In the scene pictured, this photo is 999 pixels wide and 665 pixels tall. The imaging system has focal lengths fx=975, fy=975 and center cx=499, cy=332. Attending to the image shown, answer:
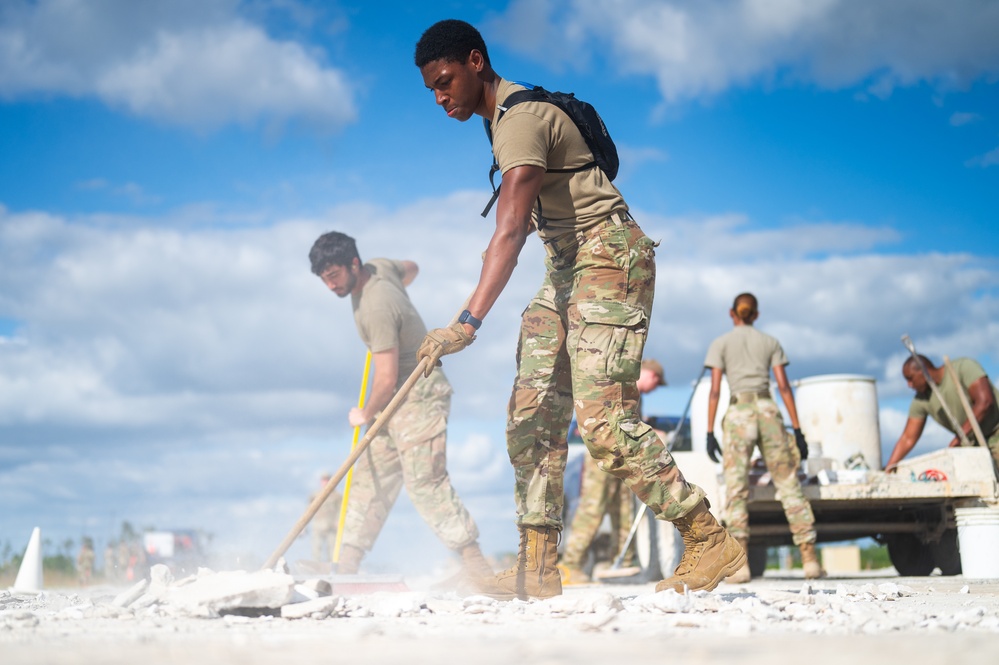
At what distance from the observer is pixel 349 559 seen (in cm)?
643

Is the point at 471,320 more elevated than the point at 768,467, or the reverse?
the point at 471,320

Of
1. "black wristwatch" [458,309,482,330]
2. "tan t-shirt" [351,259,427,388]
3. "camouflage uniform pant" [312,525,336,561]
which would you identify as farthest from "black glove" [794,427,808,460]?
"camouflage uniform pant" [312,525,336,561]

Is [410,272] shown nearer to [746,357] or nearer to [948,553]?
[746,357]

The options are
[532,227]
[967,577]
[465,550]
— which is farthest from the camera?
[967,577]

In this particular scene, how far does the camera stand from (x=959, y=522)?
8008 millimetres

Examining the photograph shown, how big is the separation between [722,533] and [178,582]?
225cm

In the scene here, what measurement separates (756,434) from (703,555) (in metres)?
4.31

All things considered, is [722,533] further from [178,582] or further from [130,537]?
[130,537]

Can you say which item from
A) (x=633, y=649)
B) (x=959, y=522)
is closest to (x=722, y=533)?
(x=633, y=649)

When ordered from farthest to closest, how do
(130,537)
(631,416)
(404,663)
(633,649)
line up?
(130,537) < (631,416) < (633,649) < (404,663)

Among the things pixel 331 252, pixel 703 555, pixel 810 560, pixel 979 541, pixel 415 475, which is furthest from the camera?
pixel 810 560

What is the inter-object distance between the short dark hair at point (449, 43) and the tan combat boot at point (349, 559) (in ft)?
11.3

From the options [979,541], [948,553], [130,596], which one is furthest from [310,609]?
[948,553]

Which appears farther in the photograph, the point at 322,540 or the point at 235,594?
the point at 322,540
